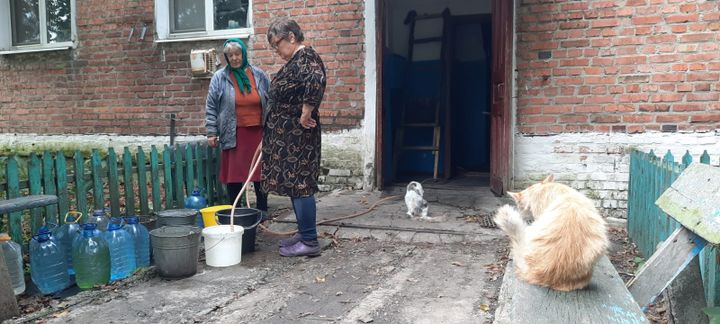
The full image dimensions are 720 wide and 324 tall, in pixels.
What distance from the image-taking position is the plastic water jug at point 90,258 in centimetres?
326

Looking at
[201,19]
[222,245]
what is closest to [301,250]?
[222,245]

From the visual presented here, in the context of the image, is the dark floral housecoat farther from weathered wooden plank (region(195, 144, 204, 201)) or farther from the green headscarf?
weathered wooden plank (region(195, 144, 204, 201))

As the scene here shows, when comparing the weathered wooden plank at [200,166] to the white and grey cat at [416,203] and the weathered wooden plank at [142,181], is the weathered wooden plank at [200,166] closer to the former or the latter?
the weathered wooden plank at [142,181]

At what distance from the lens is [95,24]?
7113mm

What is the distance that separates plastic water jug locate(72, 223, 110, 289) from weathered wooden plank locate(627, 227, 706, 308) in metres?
3.07

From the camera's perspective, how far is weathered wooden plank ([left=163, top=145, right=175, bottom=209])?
4.57m

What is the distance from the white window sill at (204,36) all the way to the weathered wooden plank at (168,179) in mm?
2428

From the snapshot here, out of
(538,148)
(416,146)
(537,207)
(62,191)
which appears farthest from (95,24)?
(537,207)

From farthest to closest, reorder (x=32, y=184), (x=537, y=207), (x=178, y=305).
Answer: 1. (x=32, y=184)
2. (x=178, y=305)
3. (x=537, y=207)

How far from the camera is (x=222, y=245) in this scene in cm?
360

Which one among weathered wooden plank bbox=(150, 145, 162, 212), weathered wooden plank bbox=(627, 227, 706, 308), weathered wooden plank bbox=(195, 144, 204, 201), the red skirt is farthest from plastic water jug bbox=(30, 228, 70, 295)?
weathered wooden plank bbox=(627, 227, 706, 308)

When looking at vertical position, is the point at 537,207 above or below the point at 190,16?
below

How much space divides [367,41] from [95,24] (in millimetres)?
3963

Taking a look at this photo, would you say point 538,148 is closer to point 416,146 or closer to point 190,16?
point 416,146
